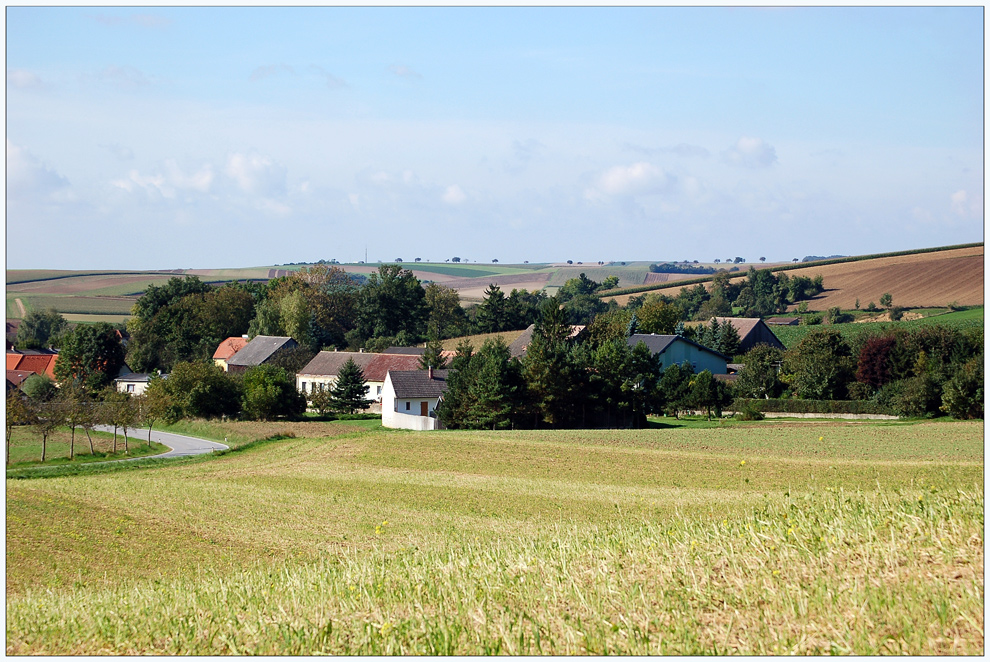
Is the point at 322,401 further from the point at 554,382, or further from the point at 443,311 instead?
the point at 443,311

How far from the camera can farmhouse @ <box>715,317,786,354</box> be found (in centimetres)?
7681

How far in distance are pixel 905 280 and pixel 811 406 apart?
890 inches

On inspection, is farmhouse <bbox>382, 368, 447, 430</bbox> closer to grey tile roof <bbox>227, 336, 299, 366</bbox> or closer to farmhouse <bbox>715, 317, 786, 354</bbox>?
grey tile roof <bbox>227, 336, 299, 366</bbox>

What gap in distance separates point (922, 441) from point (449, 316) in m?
66.1

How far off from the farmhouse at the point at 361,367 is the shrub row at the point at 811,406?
2518cm

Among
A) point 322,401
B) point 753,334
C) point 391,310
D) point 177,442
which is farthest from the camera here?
point 391,310

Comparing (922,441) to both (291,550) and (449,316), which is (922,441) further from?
(449,316)

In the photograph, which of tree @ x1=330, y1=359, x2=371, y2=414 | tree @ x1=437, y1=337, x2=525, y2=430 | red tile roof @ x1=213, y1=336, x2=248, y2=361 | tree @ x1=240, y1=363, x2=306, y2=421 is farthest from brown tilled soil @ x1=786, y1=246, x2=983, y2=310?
red tile roof @ x1=213, y1=336, x2=248, y2=361

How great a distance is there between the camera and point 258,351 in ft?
254

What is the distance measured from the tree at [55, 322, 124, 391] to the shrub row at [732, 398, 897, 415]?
45.0 meters

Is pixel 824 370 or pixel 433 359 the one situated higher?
pixel 433 359

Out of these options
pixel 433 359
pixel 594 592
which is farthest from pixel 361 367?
pixel 594 592

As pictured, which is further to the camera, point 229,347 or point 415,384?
point 229,347

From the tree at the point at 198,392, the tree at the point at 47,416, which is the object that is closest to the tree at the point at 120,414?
the tree at the point at 47,416
